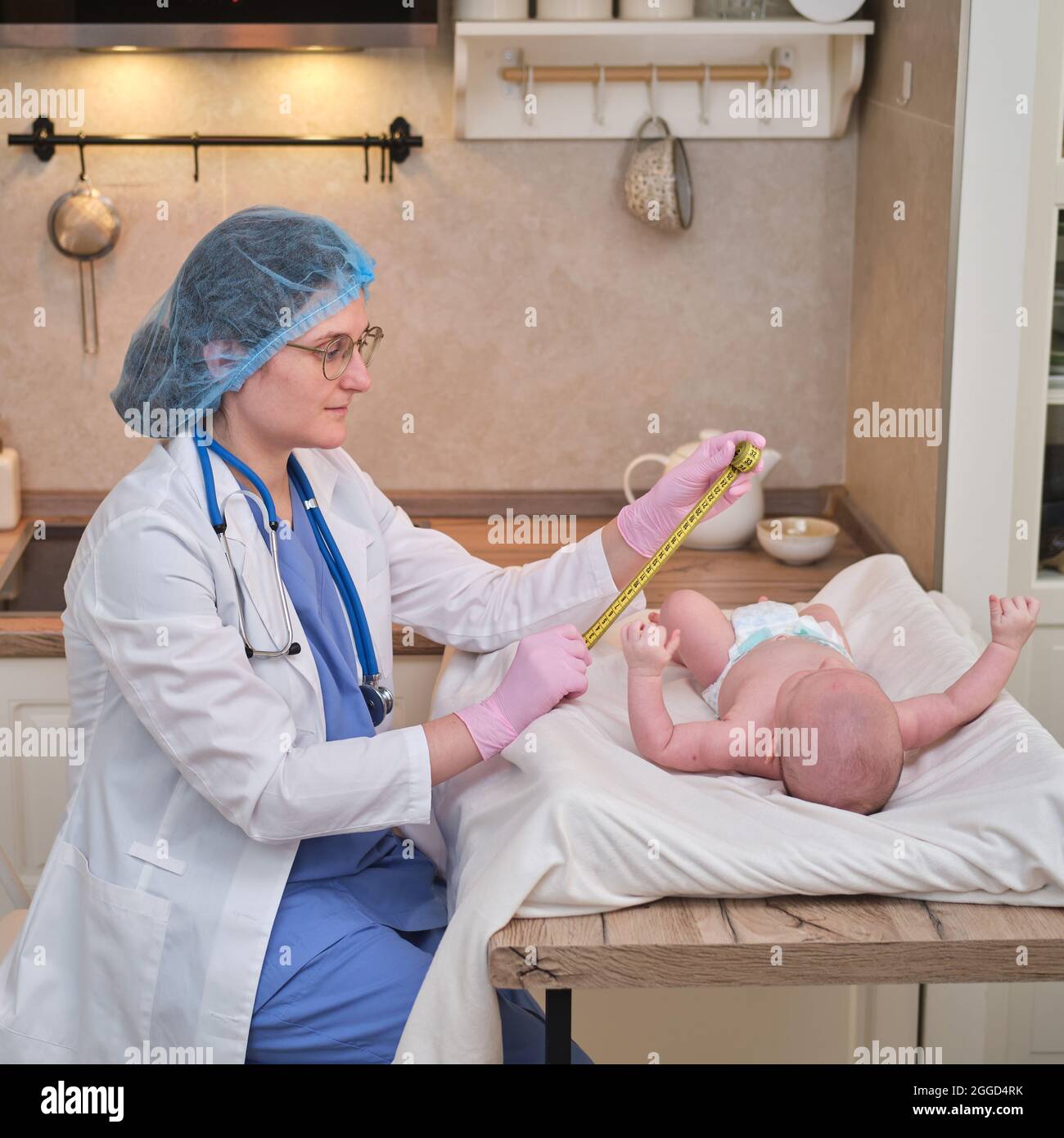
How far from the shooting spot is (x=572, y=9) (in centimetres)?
232

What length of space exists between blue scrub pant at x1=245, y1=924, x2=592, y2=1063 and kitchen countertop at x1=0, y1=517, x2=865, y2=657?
77 cm

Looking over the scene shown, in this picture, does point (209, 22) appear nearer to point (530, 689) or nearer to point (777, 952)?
point (530, 689)

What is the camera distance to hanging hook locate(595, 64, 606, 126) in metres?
2.47

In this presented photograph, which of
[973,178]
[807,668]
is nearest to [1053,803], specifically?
[807,668]

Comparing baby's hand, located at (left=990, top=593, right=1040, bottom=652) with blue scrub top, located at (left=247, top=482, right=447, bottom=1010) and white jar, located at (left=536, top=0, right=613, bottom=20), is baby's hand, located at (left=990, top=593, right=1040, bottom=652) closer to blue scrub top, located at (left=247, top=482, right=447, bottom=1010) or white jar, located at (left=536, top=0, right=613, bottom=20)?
blue scrub top, located at (left=247, top=482, right=447, bottom=1010)

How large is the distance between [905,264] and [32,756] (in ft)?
5.34

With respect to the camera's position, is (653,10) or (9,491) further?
(9,491)

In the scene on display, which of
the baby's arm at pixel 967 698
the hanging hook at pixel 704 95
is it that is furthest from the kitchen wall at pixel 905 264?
the baby's arm at pixel 967 698

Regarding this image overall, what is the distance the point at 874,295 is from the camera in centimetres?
245

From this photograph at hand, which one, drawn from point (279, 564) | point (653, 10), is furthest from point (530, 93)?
point (279, 564)

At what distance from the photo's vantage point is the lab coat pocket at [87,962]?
1440 millimetres

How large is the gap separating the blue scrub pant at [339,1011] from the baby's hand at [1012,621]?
73 cm

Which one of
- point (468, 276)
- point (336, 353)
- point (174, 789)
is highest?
point (468, 276)
